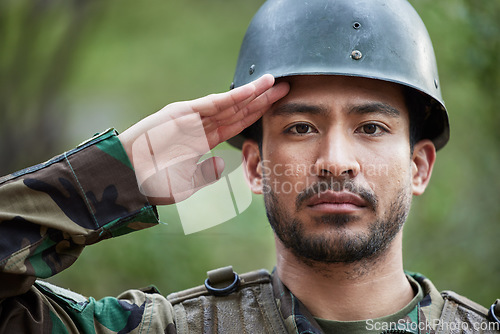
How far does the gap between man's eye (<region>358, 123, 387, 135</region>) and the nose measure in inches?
4.8

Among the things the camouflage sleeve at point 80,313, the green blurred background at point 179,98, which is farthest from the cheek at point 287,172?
the green blurred background at point 179,98

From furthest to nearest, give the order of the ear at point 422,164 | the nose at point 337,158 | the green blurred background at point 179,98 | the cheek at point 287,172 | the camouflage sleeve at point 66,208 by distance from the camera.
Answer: the green blurred background at point 179,98
the ear at point 422,164
the cheek at point 287,172
the nose at point 337,158
the camouflage sleeve at point 66,208

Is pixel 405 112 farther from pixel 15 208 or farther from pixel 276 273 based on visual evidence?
pixel 15 208

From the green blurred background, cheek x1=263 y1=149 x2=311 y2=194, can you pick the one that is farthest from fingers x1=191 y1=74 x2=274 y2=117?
the green blurred background

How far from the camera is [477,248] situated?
5.79m

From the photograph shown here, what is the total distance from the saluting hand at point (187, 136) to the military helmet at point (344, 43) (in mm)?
218

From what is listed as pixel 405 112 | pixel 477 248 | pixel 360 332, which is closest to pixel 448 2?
pixel 477 248

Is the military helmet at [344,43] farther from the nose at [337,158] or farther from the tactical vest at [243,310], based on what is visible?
the tactical vest at [243,310]

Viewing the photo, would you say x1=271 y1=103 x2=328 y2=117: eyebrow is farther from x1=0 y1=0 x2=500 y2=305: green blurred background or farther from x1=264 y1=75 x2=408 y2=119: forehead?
x1=0 y1=0 x2=500 y2=305: green blurred background

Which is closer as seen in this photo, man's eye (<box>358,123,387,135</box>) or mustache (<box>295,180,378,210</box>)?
mustache (<box>295,180,378,210</box>)

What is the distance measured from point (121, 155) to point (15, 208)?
0.46m

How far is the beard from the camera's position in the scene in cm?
287

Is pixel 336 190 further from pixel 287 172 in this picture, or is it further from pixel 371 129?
pixel 371 129

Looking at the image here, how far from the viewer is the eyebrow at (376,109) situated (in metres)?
2.97
